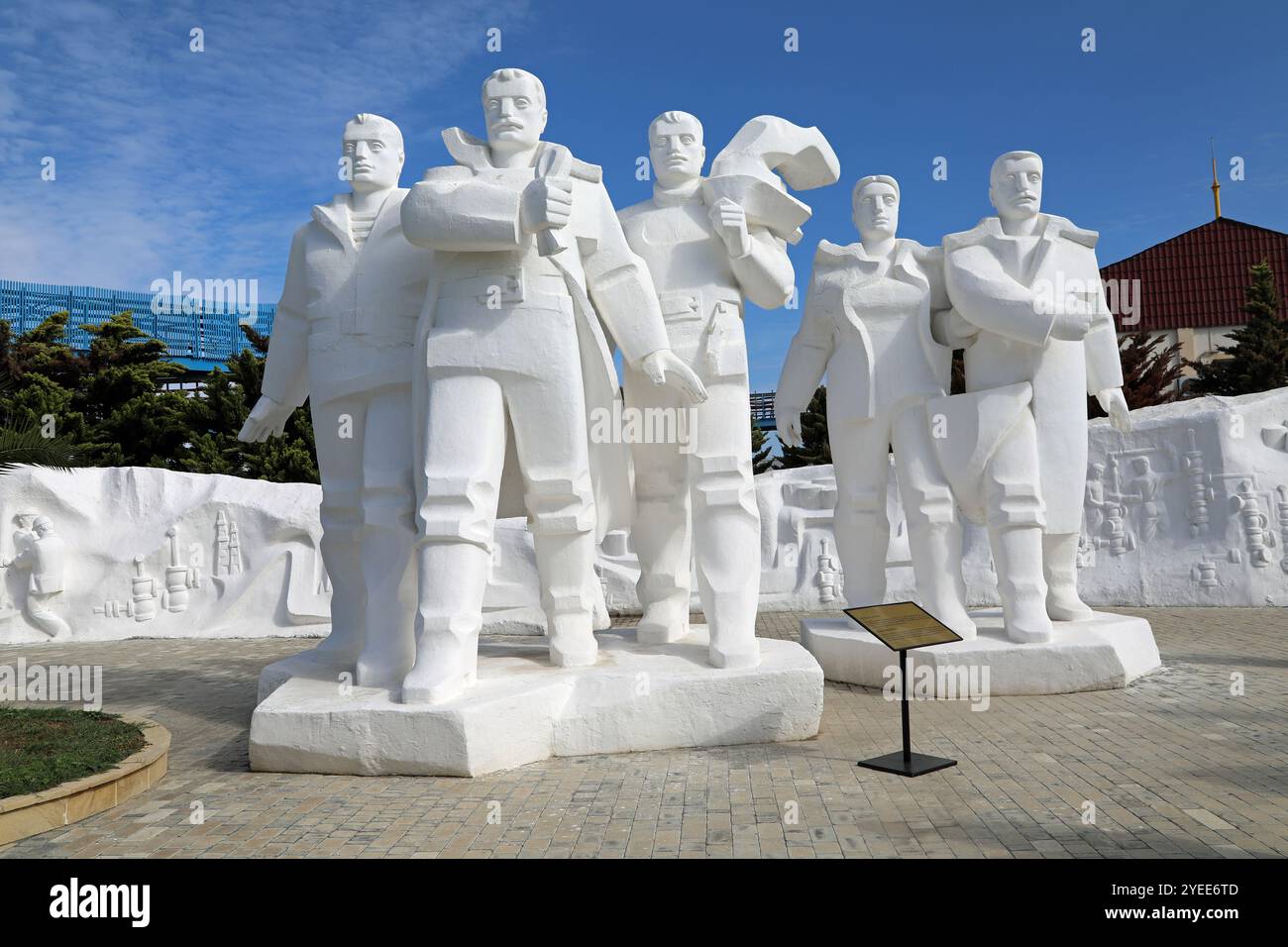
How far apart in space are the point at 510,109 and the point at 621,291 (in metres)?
0.99

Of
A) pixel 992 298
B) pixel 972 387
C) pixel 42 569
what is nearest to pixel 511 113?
pixel 992 298

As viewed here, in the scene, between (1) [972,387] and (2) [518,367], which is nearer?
(2) [518,367]

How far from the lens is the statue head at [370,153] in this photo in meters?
5.23

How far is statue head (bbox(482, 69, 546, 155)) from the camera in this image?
4949 mm

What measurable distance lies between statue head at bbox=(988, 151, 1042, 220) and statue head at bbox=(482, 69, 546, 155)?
2.95m

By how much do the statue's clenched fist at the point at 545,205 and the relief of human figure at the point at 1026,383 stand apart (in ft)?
9.25

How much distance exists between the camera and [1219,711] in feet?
17.4

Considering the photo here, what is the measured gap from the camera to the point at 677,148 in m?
5.50

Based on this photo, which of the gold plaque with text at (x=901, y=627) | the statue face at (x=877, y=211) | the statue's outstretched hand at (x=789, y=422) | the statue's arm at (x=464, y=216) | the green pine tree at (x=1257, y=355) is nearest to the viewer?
the gold plaque with text at (x=901, y=627)

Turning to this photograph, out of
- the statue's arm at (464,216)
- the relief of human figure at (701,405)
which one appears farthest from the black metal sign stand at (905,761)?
the statue's arm at (464,216)

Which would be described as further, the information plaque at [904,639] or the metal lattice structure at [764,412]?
the metal lattice structure at [764,412]

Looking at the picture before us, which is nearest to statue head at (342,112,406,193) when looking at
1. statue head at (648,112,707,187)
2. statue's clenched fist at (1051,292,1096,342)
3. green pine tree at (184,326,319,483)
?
statue head at (648,112,707,187)

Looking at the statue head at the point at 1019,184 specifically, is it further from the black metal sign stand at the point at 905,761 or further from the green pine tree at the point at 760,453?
Result: the green pine tree at the point at 760,453

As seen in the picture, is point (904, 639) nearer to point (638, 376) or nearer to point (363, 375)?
point (638, 376)
